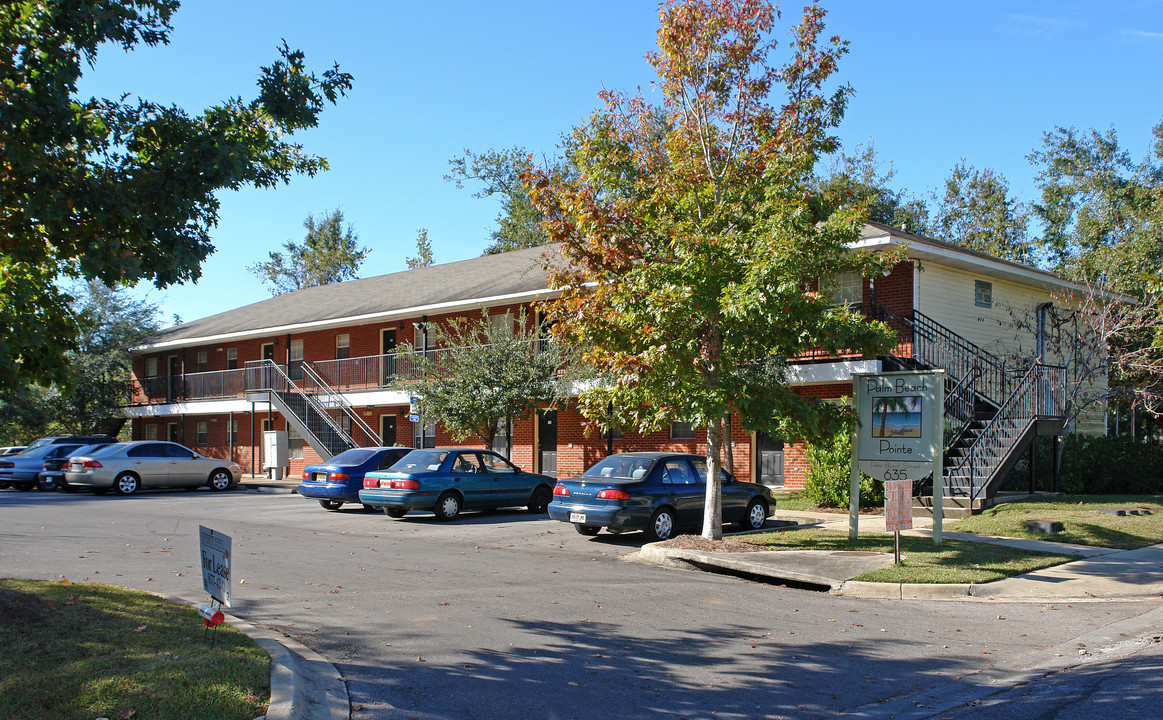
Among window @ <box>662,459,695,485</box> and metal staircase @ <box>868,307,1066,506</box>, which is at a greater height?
metal staircase @ <box>868,307,1066,506</box>

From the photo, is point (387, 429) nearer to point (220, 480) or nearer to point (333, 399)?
point (333, 399)

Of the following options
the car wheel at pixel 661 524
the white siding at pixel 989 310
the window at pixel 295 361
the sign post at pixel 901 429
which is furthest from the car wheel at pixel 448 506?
the window at pixel 295 361

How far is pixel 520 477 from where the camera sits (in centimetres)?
1859

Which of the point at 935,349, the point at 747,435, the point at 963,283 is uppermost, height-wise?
the point at 963,283

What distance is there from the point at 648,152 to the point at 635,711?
31.7 ft

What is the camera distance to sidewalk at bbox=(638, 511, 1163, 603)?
1034 cm

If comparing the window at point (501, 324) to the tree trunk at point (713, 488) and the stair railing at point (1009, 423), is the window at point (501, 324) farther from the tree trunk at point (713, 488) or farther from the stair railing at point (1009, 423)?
the stair railing at point (1009, 423)

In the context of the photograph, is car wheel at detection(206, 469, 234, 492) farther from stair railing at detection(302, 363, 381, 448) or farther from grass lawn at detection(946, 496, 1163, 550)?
grass lawn at detection(946, 496, 1163, 550)

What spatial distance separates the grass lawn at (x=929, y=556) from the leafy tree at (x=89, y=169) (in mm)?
8295

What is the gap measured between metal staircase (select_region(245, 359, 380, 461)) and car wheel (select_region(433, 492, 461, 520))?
484 inches

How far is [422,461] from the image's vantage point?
17.5 m

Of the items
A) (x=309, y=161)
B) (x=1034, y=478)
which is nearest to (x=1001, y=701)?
(x=309, y=161)

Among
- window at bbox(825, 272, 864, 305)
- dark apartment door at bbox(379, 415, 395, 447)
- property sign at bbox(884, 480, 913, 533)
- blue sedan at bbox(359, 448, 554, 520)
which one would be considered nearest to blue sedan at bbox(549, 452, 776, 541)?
blue sedan at bbox(359, 448, 554, 520)

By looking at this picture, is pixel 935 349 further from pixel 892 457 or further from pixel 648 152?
pixel 648 152
